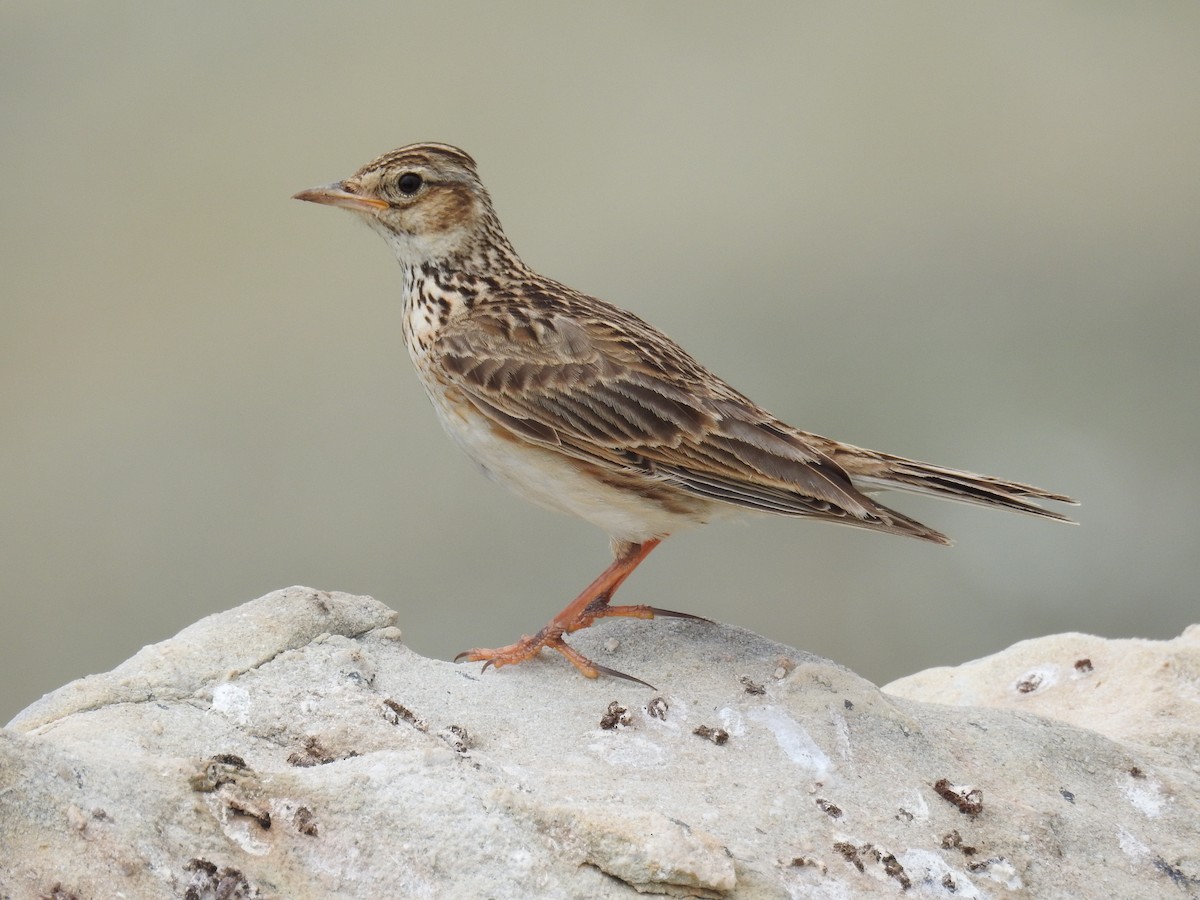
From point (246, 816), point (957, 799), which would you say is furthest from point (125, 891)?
point (957, 799)

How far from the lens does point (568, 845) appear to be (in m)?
3.78

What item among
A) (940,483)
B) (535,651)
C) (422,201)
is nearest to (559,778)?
(535,651)

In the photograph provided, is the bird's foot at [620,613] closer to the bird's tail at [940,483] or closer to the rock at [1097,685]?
the bird's tail at [940,483]

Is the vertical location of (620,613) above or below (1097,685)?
above

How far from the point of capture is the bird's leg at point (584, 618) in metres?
5.27

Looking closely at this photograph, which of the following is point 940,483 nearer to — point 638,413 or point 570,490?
point 638,413

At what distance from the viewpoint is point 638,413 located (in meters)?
5.48

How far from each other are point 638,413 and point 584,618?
2.84 feet

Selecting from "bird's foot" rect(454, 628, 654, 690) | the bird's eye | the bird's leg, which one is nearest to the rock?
the bird's leg

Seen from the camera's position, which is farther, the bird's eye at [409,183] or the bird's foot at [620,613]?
the bird's eye at [409,183]

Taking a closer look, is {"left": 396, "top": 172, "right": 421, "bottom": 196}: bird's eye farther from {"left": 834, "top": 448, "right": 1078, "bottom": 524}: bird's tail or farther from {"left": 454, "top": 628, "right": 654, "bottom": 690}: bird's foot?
{"left": 834, "top": 448, "right": 1078, "bottom": 524}: bird's tail

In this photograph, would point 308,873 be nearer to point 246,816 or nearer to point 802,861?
point 246,816

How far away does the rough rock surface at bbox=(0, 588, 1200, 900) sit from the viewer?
3.57m

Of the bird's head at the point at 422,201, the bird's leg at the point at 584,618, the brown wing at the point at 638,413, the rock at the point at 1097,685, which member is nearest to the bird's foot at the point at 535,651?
the bird's leg at the point at 584,618
